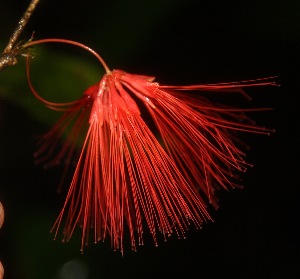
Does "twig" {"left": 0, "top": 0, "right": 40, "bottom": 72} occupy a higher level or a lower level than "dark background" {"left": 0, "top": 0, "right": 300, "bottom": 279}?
lower

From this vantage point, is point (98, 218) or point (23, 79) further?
point (23, 79)

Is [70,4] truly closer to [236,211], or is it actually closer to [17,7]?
[17,7]

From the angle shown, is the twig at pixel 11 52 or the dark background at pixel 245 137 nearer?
the twig at pixel 11 52

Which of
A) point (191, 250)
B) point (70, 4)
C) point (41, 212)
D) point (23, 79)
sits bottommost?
point (191, 250)

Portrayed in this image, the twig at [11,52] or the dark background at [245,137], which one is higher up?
the dark background at [245,137]

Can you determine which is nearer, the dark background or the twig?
the twig

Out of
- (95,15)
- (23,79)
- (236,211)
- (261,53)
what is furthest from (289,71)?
(23,79)

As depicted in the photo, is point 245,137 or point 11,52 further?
point 245,137

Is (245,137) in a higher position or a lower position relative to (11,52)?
higher
